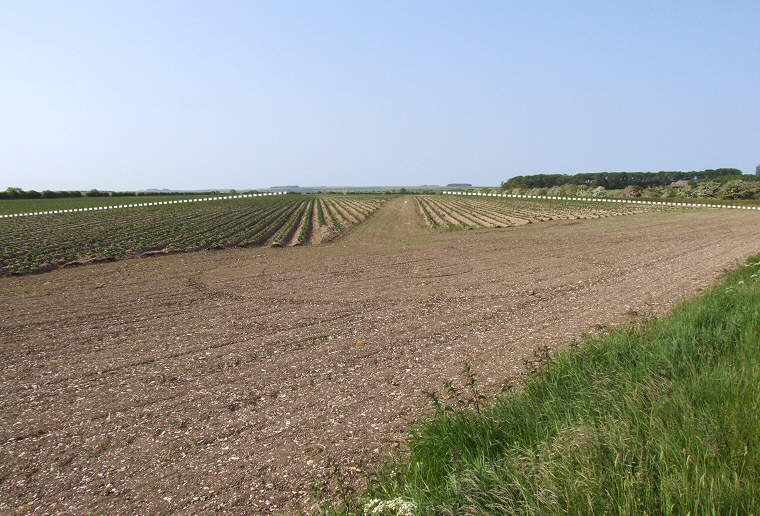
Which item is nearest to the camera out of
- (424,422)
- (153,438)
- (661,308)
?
(424,422)

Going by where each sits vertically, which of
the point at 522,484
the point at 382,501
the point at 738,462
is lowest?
the point at 382,501

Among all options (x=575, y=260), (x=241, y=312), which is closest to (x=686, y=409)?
(x=241, y=312)

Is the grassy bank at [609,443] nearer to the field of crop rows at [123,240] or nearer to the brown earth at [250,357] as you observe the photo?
the brown earth at [250,357]

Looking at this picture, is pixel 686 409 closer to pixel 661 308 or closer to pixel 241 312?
pixel 661 308

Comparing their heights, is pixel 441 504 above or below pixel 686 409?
below

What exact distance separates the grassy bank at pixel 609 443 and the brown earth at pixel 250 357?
1.06m

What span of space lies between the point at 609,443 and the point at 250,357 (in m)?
5.62

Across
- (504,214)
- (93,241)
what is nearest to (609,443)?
(93,241)

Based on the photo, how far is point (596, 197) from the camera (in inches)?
3246

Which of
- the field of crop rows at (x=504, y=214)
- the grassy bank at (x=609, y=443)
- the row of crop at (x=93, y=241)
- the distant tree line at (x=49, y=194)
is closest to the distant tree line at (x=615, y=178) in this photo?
the field of crop rows at (x=504, y=214)

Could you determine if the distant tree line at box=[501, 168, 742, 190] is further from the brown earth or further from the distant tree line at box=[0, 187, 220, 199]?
the brown earth

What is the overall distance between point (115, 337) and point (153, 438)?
4173 mm

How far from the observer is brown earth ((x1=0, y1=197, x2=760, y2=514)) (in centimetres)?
484

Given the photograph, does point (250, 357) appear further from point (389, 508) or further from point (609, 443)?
point (609, 443)
